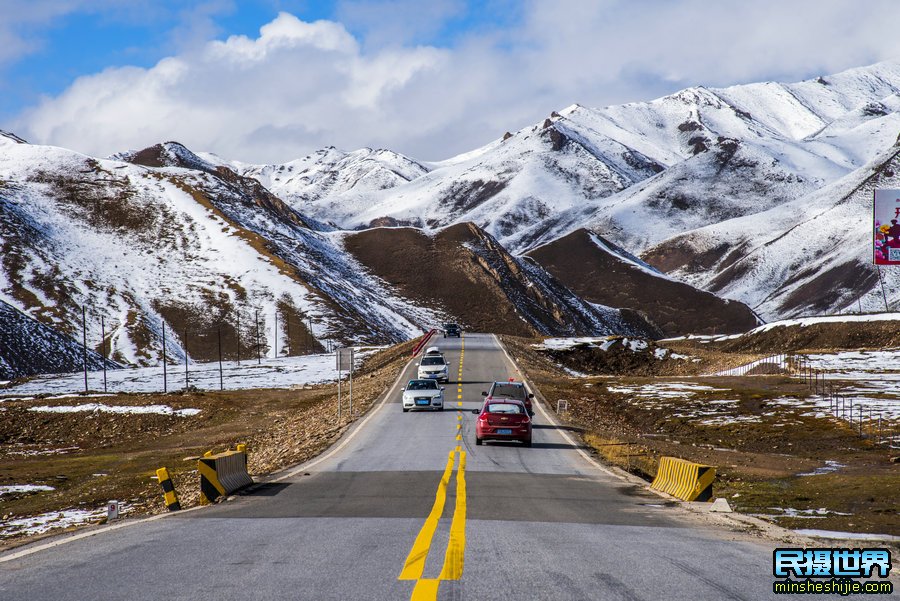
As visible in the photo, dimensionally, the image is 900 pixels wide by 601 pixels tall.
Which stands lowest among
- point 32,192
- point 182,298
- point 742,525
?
point 742,525

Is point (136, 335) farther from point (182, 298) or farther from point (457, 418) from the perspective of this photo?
point (457, 418)

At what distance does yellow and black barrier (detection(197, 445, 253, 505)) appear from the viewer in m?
17.4

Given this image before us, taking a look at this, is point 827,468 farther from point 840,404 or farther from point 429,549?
point 429,549

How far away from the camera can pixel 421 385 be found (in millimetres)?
43438

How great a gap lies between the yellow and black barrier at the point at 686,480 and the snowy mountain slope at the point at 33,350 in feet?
332

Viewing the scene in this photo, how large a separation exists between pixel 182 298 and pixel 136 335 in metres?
19.2

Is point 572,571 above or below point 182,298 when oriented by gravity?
below

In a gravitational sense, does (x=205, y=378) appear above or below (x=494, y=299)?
below

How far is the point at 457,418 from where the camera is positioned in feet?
129

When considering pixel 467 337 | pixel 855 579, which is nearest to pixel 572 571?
pixel 855 579

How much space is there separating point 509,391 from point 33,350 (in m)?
97.6

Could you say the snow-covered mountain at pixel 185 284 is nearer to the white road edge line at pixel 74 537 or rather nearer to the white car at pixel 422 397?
the white car at pixel 422 397

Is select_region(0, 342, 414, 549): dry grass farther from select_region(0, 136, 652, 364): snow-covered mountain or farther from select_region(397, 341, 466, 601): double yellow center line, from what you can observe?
select_region(0, 136, 652, 364): snow-covered mountain

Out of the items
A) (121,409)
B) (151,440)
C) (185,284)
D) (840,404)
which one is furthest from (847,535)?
(185,284)
